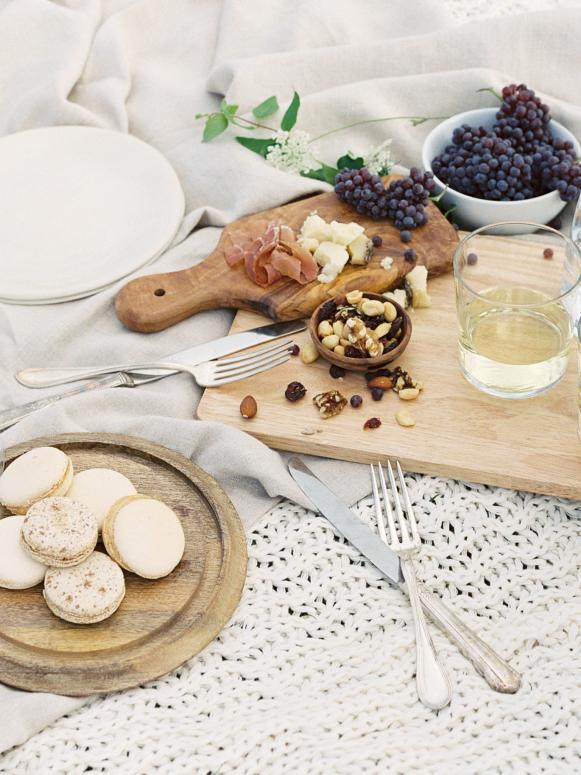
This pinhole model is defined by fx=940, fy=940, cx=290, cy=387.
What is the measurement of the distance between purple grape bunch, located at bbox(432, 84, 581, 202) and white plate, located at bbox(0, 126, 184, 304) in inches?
24.8

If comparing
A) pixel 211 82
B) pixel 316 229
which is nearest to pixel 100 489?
pixel 316 229

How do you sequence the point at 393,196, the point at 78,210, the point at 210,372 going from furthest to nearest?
the point at 78,210 < the point at 393,196 < the point at 210,372

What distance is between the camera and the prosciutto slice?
187 centimetres

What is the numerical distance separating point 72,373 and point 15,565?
0.48 metres

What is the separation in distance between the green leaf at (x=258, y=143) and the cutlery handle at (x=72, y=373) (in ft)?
2.31

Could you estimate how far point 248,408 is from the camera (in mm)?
1678

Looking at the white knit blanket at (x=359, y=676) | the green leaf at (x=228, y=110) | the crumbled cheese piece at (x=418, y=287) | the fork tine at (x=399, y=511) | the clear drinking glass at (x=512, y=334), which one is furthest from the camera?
the green leaf at (x=228, y=110)

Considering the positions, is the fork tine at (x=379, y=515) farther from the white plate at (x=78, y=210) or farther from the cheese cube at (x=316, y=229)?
the white plate at (x=78, y=210)

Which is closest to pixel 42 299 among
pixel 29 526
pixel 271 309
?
pixel 271 309

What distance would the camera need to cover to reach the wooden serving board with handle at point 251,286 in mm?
1868

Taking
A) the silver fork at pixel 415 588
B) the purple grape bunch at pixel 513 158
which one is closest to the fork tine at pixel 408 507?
the silver fork at pixel 415 588

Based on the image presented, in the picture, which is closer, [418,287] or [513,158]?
[418,287]

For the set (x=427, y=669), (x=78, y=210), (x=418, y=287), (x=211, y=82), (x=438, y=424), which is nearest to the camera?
(x=427, y=669)

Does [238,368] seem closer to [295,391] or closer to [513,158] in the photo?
[295,391]
